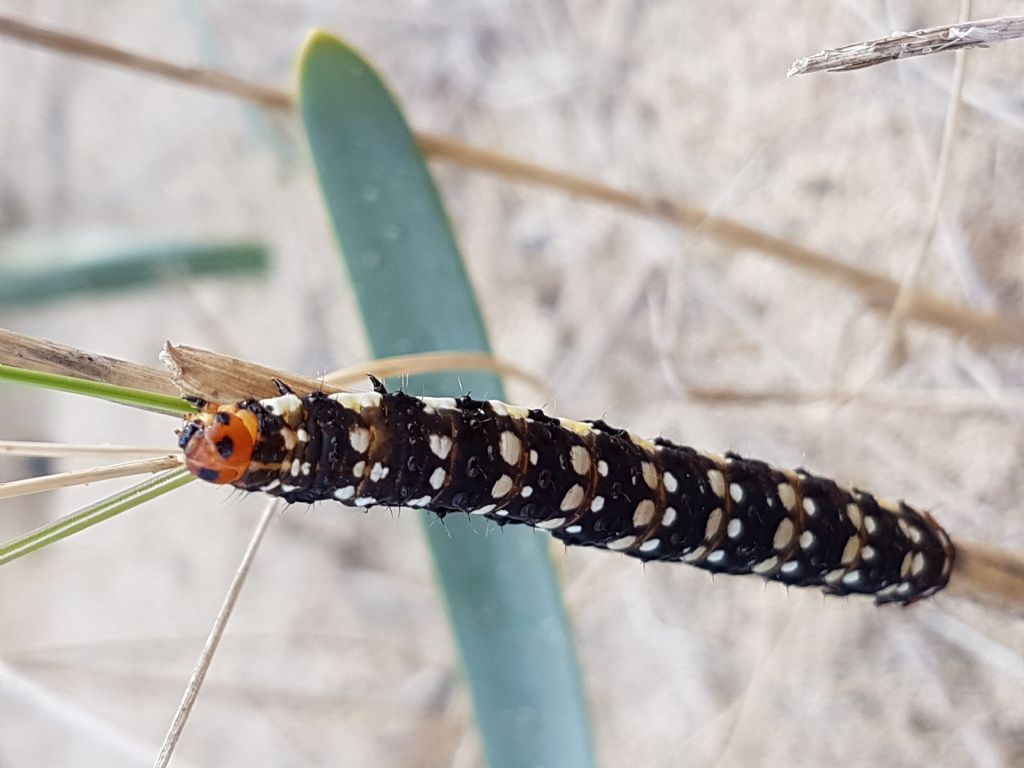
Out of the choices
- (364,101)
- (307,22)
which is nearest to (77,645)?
(364,101)

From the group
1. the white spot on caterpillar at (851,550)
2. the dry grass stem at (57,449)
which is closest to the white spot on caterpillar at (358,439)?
the dry grass stem at (57,449)

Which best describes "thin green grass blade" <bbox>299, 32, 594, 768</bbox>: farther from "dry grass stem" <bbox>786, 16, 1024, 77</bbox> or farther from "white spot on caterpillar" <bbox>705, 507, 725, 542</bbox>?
"dry grass stem" <bbox>786, 16, 1024, 77</bbox>

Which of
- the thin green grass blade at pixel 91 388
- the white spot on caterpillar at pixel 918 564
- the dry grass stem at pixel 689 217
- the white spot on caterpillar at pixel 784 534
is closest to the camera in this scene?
the thin green grass blade at pixel 91 388

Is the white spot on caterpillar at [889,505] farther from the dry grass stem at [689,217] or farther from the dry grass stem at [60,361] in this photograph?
the dry grass stem at [60,361]

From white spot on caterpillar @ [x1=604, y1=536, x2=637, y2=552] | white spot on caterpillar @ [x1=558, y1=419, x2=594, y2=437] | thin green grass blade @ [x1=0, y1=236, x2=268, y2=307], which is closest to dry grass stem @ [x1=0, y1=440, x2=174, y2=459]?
white spot on caterpillar @ [x1=558, y1=419, x2=594, y2=437]

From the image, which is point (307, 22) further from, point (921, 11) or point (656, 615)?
point (656, 615)

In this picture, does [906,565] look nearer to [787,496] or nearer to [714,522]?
[787,496]
